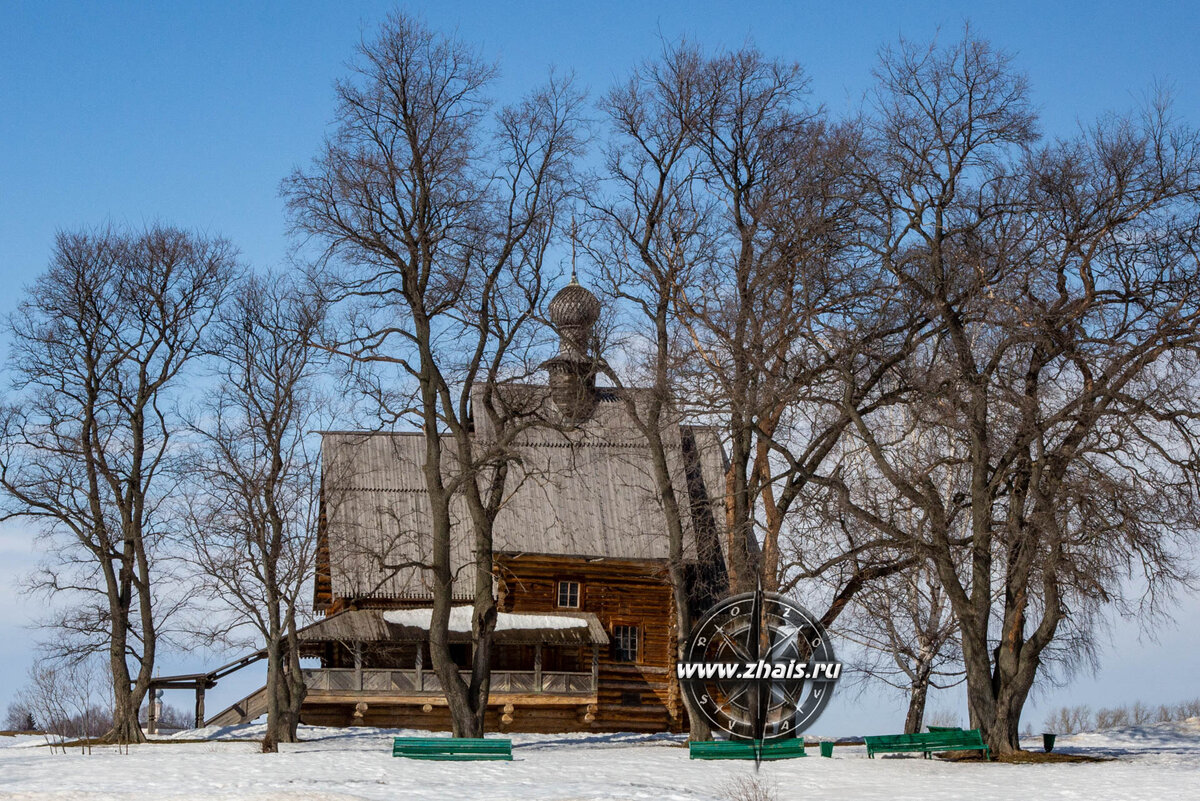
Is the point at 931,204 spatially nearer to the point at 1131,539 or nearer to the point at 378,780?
the point at 1131,539

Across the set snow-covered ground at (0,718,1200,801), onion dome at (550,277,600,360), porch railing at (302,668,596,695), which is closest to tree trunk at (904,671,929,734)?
snow-covered ground at (0,718,1200,801)

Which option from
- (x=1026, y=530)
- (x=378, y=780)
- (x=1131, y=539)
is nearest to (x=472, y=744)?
(x=378, y=780)

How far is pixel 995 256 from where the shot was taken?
2303 cm

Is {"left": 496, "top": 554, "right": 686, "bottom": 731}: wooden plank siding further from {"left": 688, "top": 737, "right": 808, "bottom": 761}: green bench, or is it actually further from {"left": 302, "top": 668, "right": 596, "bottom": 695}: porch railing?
{"left": 688, "top": 737, "right": 808, "bottom": 761}: green bench

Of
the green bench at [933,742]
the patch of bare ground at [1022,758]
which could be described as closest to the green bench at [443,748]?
the green bench at [933,742]

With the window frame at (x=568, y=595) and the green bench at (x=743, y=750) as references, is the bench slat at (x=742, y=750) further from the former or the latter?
the window frame at (x=568, y=595)

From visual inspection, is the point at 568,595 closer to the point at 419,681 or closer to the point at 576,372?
the point at 419,681

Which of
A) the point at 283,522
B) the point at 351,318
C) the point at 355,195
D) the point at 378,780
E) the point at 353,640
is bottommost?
the point at 378,780

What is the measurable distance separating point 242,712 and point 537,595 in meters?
8.42

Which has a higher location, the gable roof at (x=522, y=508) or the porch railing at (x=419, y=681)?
the gable roof at (x=522, y=508)

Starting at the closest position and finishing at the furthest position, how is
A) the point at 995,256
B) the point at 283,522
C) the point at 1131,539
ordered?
the point at 1131,539 < the point at 995,256 < the point at 283,522

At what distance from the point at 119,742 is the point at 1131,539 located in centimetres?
2218

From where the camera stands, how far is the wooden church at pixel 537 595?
3322 cm

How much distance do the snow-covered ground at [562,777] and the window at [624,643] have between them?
9.95m
